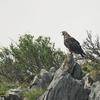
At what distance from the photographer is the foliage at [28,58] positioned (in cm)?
1568

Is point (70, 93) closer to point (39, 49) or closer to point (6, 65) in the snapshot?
point (39, 49)

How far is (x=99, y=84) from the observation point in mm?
9312

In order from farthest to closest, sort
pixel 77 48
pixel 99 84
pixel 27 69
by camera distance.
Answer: pixel 27 69 → pixel 77 48 → pixel 99 84

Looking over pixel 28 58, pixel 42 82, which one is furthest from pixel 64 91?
pixel 28 58

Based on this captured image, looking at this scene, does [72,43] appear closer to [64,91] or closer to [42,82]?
[64,91]

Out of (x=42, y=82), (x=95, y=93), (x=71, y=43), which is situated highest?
(x=71, y=43)

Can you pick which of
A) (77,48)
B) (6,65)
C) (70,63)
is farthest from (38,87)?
(6,65)

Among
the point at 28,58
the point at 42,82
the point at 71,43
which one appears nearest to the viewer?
the point at 71,43

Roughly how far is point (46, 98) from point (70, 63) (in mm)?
4054

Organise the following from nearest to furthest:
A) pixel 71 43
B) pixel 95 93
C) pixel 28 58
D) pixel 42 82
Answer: pixel 95 93, pixel 71 43, pixel 42 82, pixel 28 58

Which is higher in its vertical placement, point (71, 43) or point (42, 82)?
point (71, 43)

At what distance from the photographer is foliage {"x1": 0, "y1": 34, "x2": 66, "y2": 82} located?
51.4ft

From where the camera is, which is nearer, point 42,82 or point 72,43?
point 72,43

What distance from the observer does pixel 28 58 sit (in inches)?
626
